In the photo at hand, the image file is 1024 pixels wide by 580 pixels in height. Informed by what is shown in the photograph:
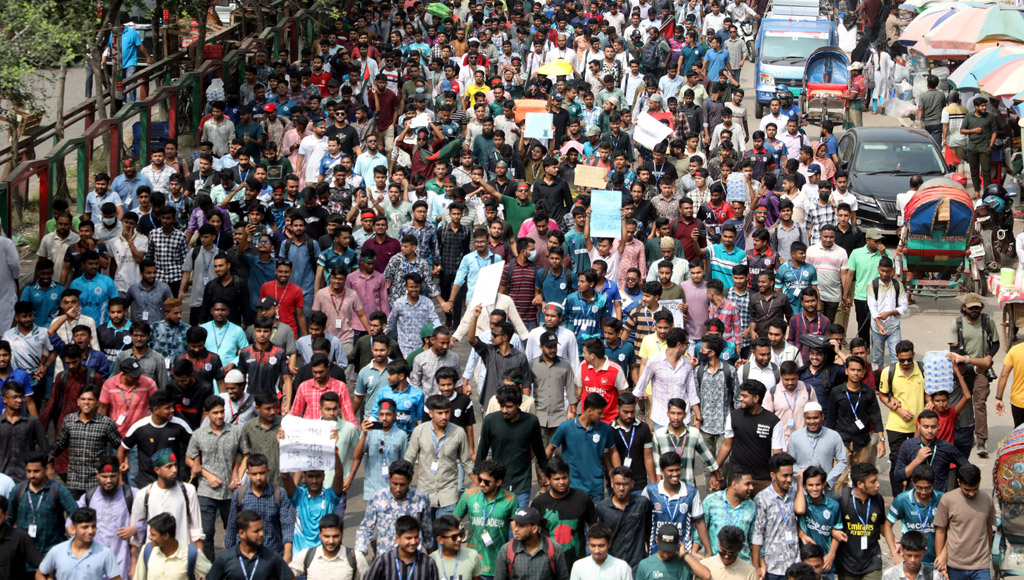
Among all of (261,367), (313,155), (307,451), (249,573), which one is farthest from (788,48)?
(249,573)

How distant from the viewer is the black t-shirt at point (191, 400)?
42.3ft

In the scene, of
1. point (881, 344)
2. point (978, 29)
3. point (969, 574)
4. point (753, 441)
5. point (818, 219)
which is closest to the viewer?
point (969, 574)

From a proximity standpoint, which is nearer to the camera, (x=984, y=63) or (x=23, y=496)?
(x=23, y=496)

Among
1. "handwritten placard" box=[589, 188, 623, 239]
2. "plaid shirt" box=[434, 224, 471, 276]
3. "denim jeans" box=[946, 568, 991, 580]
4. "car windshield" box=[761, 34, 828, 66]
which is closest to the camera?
"denim jeans" box=[946, 568, 991, 580]

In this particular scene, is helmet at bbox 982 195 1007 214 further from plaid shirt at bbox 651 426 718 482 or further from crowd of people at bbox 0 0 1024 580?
plaid shirt at bbox 651 426 718 482

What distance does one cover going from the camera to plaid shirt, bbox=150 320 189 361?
46.1 ft

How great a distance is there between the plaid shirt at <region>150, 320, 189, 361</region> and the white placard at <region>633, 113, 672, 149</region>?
851 centimetres

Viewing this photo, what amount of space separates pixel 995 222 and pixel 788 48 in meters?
11.7

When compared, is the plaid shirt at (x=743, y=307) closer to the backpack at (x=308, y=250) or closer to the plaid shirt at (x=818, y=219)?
the plaid shirt at (x=818, y=219)

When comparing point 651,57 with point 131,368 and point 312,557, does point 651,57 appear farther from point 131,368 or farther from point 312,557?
point 312,557

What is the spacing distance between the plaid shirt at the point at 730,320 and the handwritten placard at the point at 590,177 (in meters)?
4.17

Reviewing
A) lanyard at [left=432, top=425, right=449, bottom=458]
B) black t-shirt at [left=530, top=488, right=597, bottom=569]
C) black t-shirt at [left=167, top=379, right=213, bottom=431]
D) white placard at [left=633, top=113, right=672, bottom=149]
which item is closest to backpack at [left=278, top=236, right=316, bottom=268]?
black t-shirt at [left=167, top=379, right=213, bottom=431]

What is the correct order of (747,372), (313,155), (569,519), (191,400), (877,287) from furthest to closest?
1. (313,155)
2. (877,287)
3. (747,372)
4. (191,400)
5. (569,519)

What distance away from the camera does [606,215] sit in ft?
54.5
